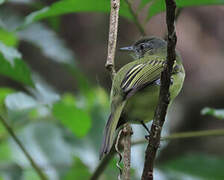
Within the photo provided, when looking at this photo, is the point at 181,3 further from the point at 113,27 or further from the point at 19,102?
the point at 19,102

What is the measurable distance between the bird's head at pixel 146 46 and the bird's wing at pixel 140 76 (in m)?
0.72

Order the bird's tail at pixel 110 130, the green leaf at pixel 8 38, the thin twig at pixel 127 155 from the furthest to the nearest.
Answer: the green leaf at pixel 8 38, the bird's tail at pixel 110 130, the thin twig at pixel 127 155

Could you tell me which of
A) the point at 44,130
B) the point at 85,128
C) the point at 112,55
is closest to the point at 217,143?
the point at 44,130

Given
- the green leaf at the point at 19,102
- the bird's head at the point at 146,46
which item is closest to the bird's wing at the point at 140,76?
the green leaf at the point at 19,102

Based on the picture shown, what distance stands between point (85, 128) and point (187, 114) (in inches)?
147

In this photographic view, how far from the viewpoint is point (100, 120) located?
3.76 meters

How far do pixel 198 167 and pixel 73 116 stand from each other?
43.8 inches

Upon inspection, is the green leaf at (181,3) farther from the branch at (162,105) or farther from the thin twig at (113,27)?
the branch at (162,105)

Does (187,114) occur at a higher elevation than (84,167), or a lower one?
higher

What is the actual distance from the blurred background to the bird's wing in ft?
0.72

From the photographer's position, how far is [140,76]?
2957mm

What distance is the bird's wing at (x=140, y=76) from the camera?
2.82 meters

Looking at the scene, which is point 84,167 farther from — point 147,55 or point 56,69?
point 56,69

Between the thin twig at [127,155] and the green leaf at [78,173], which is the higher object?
the green leaf at [78,173]
